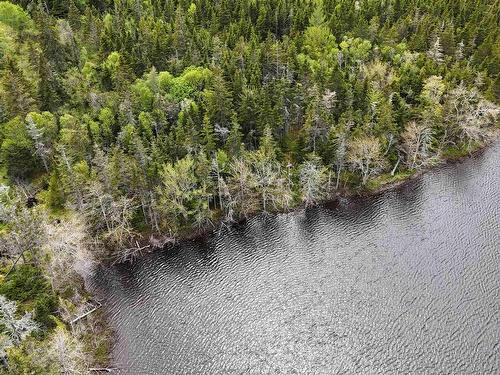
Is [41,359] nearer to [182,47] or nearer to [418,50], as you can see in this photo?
[182,47]

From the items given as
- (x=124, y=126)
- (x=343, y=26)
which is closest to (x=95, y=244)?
(x=124, y=126)

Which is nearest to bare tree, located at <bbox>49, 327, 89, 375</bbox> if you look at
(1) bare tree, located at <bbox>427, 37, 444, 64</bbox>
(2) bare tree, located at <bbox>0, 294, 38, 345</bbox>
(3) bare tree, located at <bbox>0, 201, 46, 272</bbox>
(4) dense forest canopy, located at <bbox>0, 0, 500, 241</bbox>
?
(2) bare tree, located at <bbox>0, 294, 38, 345</bbox>

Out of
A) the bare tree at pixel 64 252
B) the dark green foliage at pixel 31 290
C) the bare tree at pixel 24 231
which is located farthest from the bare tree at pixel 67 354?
the bare tree at pixel 24 231

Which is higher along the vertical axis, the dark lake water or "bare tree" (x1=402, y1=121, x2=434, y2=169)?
"bare tree" (x1=402, y1=121, x2=434, y2=169)

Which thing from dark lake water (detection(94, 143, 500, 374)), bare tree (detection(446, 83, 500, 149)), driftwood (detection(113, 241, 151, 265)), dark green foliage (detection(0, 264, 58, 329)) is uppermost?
bare tree (detection(446, 83, 500, 149))

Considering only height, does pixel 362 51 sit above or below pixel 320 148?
above

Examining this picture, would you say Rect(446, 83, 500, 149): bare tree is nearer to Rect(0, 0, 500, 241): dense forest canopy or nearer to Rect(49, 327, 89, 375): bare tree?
Rect(0, 0, 500, 241): dense forest canopy

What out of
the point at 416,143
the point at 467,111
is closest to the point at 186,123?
the point at 416,143
